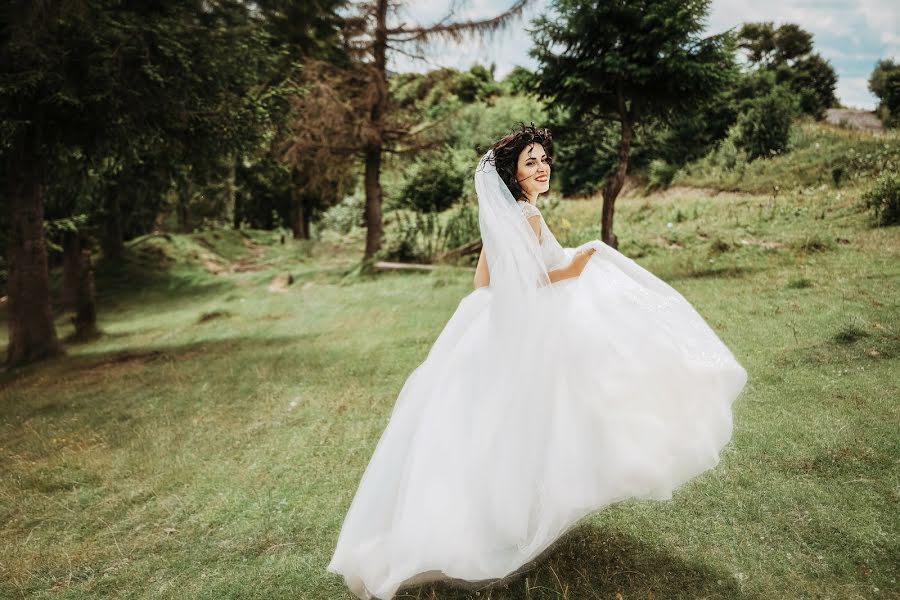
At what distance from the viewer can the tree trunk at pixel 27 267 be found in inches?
364

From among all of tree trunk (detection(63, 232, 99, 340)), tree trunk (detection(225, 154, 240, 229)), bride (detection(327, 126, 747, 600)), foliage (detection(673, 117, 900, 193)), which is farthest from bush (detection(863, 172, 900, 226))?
tree trunk (detection(225, 154, 240, 229))

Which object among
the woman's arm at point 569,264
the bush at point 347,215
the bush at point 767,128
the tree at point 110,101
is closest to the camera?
the woman's arm at point 569,264

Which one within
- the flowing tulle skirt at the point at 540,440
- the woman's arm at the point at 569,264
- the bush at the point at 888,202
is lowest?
the flowing tulle skirt at the point at 540,440

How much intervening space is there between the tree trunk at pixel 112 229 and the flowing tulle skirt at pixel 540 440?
15.7 meters

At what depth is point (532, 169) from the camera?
3.28 meters

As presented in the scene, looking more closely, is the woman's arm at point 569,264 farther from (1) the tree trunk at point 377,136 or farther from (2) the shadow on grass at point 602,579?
(1) the tree trunk at point 377,136

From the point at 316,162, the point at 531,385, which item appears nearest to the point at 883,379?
the point at 531,385

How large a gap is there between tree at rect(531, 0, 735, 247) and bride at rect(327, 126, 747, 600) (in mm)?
7624

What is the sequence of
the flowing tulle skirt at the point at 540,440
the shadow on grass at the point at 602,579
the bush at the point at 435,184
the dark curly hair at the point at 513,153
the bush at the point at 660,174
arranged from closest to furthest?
the flowing tulle skirt at the point at 540,440 < the shadow on grass at the point at 602,579 < the dark curly hair at the point at 513,153 < the bush at the point at 660,174 < the bush at the point at 435,184

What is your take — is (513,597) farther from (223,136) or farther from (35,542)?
(223,136)

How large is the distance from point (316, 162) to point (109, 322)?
689cm

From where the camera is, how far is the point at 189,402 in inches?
273

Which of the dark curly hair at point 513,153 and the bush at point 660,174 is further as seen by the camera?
the bush at point 660,174

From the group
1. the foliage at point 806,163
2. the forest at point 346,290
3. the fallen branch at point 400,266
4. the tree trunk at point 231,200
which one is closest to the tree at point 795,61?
the forest at point 346,290
